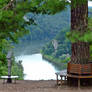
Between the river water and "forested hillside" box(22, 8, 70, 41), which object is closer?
the river water

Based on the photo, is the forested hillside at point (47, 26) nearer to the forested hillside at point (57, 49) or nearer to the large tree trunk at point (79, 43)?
the forested hillside at point (57, 49)

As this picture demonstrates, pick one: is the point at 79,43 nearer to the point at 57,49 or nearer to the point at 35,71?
the point at 35,71

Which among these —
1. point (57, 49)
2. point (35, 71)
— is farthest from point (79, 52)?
point (57, 49)

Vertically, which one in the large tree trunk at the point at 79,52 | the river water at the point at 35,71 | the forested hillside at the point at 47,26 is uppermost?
the forested hillside at the point at 47,26

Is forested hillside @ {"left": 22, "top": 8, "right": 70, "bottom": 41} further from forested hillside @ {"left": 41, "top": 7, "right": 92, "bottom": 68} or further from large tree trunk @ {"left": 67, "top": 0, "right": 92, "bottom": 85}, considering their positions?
large tree trunk @ {"left": 67, "top": 0, "right": 92, "bottom": 85}

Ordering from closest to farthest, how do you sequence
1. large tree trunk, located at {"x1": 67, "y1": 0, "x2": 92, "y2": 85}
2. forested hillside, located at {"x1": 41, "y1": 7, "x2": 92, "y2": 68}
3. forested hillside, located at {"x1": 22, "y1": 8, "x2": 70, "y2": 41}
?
1. large tree trunk, located at {"x1": 67, "y1": 0, "x2": 92, "y2": 85}
2. forested hillside, located at {"x1": 41, "y1": 7, "x2": 92, "y2": 68}
3. forested hillside, located at {"x1": 22, "y1": 8, "x2": 70, "y2": 41}

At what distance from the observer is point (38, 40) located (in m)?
82.6

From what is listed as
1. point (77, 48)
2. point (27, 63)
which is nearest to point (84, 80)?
point (77, 48)

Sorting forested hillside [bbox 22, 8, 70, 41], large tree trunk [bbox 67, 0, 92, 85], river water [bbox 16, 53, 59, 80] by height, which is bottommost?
river water [bbox 16, 53, 59, 80]

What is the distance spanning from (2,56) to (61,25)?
3054 inches

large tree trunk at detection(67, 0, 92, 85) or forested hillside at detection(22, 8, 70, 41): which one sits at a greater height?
forested hillside at detection(22, 8, 70, 41)

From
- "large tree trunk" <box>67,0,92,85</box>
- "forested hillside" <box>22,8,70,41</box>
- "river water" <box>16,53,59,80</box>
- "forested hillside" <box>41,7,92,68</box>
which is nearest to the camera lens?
"large tree trunk" <box>67,0,92,85</box>

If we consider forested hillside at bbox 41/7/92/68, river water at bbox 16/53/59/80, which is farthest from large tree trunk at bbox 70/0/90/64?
forested hillside at bbox 41/7/92/68

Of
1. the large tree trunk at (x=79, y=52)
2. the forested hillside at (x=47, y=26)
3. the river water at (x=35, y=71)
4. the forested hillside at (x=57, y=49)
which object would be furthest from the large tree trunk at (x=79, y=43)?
the forested hillside at (x=47, y=26)
